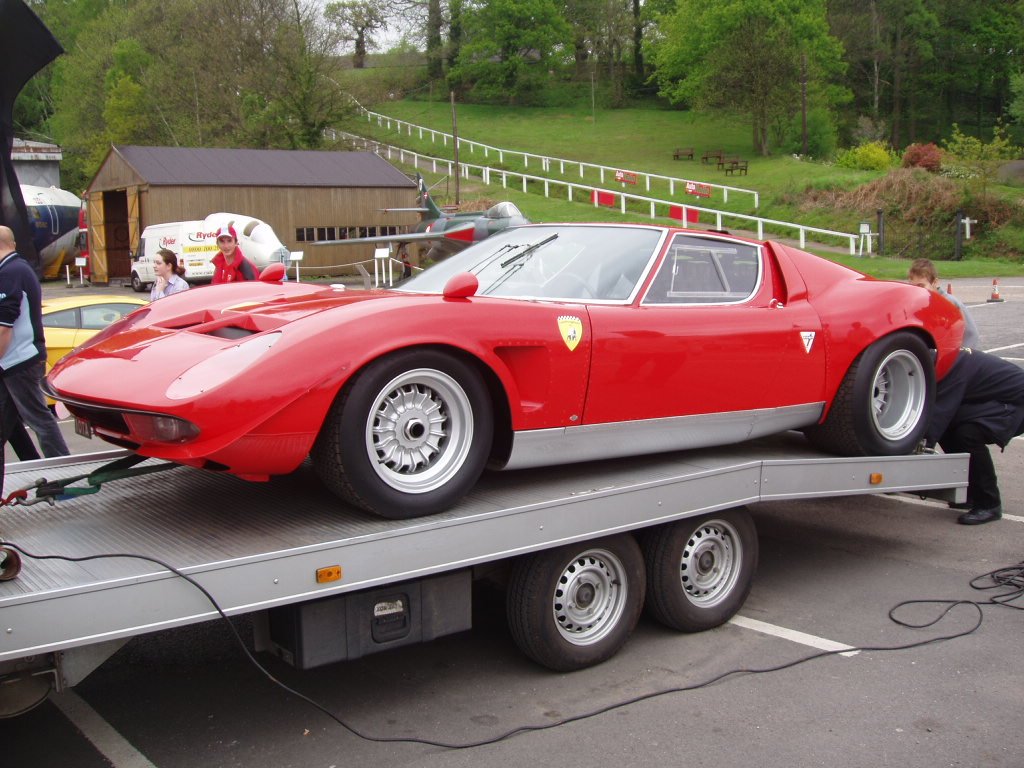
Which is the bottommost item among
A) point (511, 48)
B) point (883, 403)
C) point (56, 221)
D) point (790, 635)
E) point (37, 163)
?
point (790, 635)

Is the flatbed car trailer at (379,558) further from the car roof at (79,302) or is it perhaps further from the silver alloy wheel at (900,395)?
the car roof at (79,302)

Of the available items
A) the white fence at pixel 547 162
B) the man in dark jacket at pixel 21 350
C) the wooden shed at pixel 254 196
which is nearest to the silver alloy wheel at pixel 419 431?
the man in dark jacket at pixel 21 350

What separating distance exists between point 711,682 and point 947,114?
70832 millimetres

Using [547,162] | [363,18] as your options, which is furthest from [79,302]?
[363,18]

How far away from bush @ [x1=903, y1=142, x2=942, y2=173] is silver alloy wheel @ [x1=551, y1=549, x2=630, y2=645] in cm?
3396

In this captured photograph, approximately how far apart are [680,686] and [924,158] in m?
35.3

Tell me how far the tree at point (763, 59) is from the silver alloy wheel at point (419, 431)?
4997cm

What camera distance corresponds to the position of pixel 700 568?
15.3 feet

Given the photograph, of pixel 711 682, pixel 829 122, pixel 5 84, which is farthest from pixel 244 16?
pixel 711 682

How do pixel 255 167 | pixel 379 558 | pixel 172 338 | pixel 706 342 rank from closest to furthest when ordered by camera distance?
pixel 379 558 < pixel 172 338 < pixel 706 342 < pixel 255 167

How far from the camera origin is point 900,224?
32.4 metres

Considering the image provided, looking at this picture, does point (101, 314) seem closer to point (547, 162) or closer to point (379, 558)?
point (379, 558)

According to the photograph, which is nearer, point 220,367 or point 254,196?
point 220,367

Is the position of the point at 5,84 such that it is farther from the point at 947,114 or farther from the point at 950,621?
the point at 947,114
